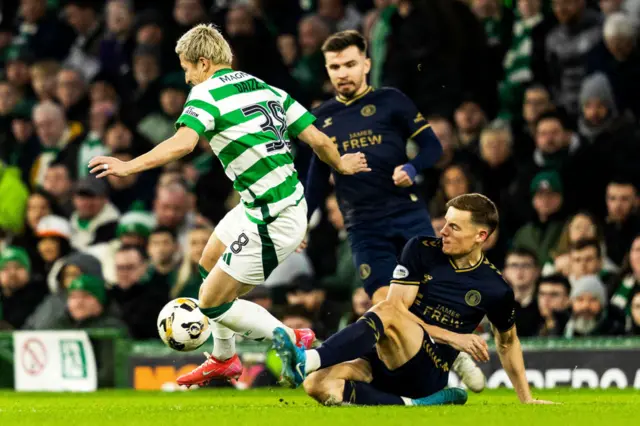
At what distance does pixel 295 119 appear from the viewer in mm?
8508

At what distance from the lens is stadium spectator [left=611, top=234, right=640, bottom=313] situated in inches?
454

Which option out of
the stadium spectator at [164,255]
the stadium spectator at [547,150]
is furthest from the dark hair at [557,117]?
the stadium spectator at [164,255]

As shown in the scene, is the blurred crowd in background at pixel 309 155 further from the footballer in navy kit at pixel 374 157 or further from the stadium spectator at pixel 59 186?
the footballer in navy kit at pixel 374 157

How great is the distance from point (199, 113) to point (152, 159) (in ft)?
1.78

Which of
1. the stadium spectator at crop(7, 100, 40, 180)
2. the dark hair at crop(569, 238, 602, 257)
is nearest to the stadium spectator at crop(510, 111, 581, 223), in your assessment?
the dark hair at crop(569, 238, 602, 257)

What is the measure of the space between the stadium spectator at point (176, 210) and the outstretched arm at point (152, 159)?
7.00m

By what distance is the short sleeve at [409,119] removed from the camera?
974 cm

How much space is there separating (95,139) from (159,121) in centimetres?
85

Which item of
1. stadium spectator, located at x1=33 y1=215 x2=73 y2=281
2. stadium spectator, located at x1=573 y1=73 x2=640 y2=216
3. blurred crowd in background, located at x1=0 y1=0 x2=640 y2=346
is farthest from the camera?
stadium spectator, located at x1=33 y1=215 x2=73 y2=281

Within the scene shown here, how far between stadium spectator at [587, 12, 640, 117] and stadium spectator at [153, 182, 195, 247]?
457cm

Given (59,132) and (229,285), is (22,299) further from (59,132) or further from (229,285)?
(229,285)

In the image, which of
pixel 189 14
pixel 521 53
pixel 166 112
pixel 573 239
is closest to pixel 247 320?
pixel 573 239

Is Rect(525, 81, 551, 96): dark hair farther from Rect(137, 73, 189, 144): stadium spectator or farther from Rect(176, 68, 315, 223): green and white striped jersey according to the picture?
Rect(176, 68, 315, 223): green and white striped jersey

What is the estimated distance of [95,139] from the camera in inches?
656
